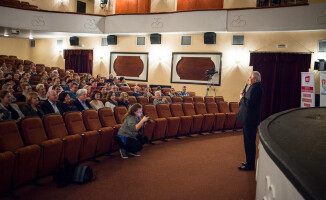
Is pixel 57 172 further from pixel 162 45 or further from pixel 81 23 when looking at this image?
pixel 81 23

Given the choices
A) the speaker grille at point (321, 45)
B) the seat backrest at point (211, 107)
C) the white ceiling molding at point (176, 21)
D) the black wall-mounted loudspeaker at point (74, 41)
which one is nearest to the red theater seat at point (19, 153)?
the seat backrest at point (211, 107)

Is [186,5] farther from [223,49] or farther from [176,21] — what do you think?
[223,49]

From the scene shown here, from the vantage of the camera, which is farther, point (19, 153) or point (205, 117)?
point (205, 117)

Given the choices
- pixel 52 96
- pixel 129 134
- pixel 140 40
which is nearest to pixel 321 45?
pixel 140 40

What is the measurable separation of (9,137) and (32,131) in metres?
0.30

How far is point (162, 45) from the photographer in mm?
10117

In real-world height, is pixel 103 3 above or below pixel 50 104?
above

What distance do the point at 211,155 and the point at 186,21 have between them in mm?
5961

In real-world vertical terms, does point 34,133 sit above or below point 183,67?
below

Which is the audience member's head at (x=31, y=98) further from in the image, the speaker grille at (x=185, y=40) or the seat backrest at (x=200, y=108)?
the speaker grille at (x=185, y=40)

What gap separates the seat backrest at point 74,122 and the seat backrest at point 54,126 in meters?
0.10

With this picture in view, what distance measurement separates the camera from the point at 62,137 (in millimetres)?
3320

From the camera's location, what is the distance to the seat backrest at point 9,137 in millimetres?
2652

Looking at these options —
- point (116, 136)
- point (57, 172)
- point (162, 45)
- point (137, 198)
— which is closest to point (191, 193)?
point (137, 198)
